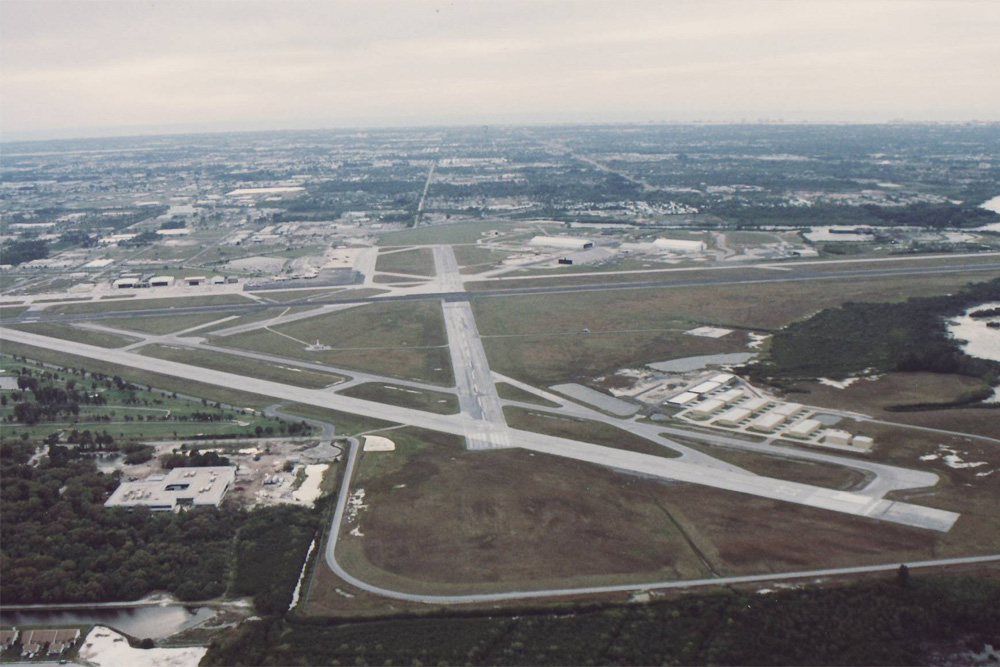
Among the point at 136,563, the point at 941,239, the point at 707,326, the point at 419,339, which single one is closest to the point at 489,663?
the point at 136,563

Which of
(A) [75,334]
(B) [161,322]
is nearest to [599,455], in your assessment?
(B) [161,322]

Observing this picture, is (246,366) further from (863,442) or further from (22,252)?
(22,252)

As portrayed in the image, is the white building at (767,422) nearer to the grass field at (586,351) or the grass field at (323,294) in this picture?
the grass field at (586,351)

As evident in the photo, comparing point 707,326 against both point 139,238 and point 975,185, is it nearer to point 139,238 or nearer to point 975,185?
point 139,238

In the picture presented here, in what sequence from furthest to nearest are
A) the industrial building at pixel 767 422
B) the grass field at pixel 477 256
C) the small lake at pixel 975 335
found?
the grass field at pixel 477 256 → the small lake at pixel 975 335 → the industrial building at pixel 767 422

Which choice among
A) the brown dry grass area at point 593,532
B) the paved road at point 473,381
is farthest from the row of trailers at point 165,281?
the brown dry grass area at point 593,532
